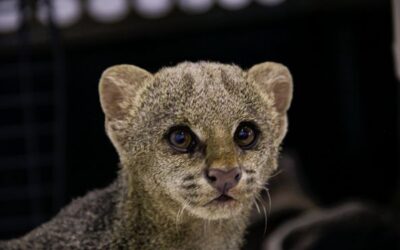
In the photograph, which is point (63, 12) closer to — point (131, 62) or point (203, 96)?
point (131, 62)

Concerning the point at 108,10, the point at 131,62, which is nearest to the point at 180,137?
the point at 131,62

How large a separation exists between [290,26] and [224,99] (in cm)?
55


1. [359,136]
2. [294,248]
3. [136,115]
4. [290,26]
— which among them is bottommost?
[294,248]

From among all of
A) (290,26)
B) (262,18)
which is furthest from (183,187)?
(290,26)

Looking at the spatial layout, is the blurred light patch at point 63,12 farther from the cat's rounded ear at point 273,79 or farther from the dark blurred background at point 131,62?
the cat's rounded ear at point 273,79

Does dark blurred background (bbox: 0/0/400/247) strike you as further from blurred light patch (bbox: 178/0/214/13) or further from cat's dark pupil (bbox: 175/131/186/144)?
cat's dark pupil (bbox: 175/131/186/144)

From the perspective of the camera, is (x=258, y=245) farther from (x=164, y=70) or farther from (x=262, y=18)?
(x=164, y=70)

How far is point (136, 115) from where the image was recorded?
46.1 inches

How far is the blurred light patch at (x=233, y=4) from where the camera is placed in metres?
1.32

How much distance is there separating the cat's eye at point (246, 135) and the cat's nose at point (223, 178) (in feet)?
0.16

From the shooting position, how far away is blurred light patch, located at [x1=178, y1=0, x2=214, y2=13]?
58.4 inches

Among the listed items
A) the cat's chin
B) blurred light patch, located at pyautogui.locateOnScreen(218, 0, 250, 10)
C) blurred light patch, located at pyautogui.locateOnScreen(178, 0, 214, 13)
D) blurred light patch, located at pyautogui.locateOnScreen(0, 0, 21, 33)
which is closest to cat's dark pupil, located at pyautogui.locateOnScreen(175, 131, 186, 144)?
the cat's chin

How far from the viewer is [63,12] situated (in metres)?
1.44

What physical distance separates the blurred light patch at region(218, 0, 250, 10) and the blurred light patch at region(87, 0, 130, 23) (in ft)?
0.64
